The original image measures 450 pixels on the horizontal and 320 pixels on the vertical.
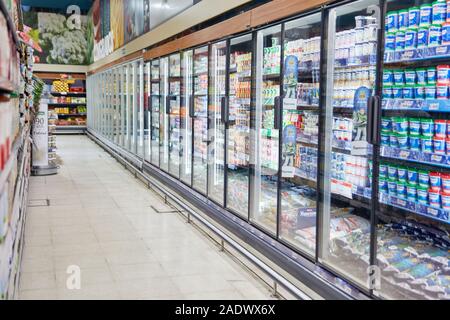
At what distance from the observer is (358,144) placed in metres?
3.31

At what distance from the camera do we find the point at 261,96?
4.70 metres

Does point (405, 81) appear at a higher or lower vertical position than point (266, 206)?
higher

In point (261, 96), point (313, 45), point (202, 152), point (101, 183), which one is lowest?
point (101, 183)

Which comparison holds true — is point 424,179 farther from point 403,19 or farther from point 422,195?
point 403,19

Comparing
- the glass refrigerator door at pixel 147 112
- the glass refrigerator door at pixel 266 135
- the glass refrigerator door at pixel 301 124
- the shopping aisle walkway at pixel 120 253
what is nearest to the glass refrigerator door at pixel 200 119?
the shopping aisle walkway at pixel 120 253

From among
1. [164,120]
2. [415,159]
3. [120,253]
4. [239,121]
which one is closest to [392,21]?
[415,159]

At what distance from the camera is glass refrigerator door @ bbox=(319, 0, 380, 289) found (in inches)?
135

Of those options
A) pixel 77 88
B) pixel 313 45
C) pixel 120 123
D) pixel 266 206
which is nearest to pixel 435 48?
pixel 313 45

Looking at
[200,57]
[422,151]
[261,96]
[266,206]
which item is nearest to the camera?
[422,151]

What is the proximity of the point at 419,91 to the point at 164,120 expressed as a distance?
209 inches

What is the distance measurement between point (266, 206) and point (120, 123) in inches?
320

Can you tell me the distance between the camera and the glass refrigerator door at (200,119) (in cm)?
652

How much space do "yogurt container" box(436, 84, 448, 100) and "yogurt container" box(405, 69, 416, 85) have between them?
0.21 metres

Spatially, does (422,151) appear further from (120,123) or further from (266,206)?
(120,123)
